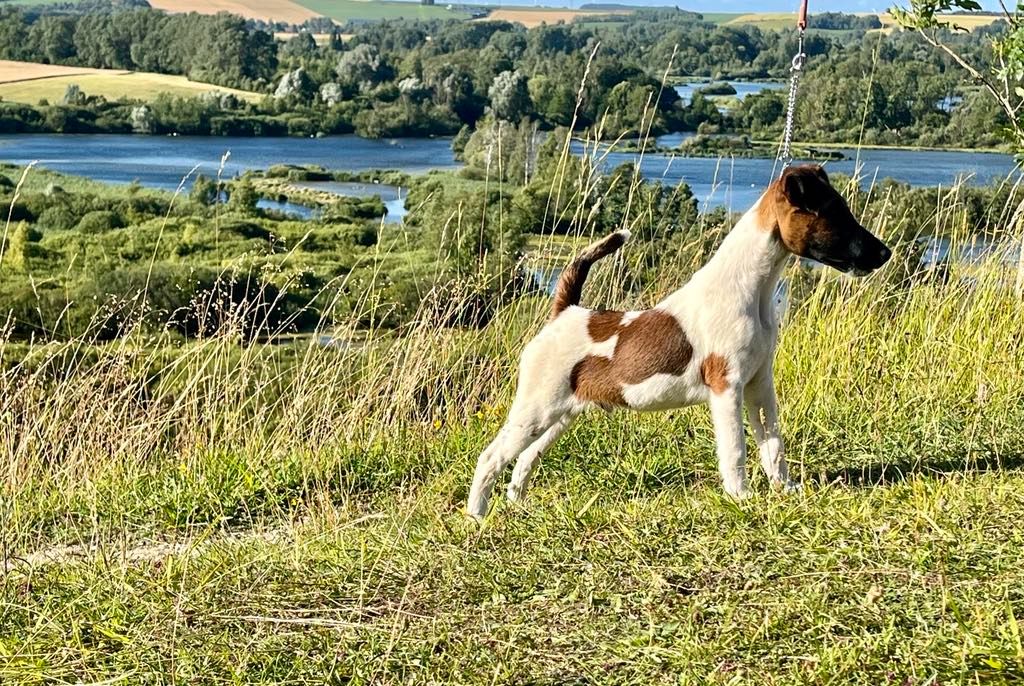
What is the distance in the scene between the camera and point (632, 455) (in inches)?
177

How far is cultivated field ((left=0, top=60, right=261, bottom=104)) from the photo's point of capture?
2109 inches

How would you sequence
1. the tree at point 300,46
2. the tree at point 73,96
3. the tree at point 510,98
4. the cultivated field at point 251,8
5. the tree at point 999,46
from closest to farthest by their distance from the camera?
the tree at point 999,46
the tree at point 510,98
the tree at point 73,96
the tree at point 300,46
the cultivated field at point 251,8

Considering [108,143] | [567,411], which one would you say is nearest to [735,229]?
[567,411]

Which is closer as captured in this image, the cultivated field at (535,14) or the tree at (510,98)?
the tree at (510,98)

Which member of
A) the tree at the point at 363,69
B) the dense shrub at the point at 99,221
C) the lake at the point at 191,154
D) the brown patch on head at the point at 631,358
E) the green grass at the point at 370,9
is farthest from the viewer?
the green grass at the point at 370,9

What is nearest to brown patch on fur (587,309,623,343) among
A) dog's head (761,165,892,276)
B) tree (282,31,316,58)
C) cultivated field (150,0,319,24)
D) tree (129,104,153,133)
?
dog's head (761,165,892,276)

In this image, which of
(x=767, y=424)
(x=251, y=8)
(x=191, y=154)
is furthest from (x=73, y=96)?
(x=767, y=424)

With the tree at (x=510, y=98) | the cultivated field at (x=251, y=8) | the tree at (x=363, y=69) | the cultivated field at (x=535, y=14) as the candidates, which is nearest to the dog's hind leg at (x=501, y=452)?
the tree at (x=510, y=98)

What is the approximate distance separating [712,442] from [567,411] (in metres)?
1.01

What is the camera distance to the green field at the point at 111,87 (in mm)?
53344

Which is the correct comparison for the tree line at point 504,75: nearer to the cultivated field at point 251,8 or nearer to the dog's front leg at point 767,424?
the dog's front leg at point 767,424

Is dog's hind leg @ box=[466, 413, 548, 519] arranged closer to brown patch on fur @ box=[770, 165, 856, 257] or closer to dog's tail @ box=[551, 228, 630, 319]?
dog's tail @ box=[551, 228, 630, 319]

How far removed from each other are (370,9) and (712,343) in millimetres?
88960

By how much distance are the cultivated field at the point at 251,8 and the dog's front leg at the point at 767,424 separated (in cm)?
6540
